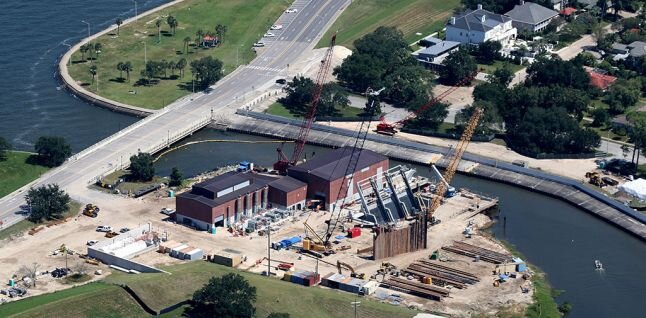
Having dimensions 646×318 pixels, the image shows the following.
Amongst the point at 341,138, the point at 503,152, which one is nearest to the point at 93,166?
the point at 341,138

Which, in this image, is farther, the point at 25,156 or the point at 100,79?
the point at 100,79

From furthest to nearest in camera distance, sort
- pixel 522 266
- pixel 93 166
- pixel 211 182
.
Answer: pixel 93 166 → pixel 211 182 → pixel 522 266

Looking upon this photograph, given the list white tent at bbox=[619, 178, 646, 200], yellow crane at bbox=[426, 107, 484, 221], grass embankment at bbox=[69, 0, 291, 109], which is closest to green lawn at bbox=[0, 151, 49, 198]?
grass embankment at bbox=[69, 0, 291, 109]

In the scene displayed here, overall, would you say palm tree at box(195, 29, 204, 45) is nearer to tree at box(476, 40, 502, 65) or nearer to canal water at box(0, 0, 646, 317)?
canal water at box(0, 0, 646, 317)

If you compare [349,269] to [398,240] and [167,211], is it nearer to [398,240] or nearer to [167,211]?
[398,240]

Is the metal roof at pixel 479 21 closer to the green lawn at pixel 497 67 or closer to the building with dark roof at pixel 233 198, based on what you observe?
the green lawn at pixel 497 67

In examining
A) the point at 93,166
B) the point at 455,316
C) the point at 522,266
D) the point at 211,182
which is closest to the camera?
the point at 455,316

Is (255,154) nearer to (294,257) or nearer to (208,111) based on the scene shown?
(208,111)
